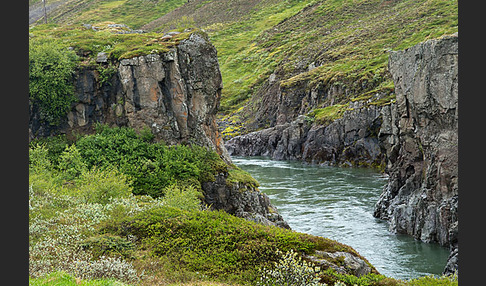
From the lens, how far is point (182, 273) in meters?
13.1

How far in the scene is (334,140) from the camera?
71.3m

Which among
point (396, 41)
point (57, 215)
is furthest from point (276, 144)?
point (57, 215)

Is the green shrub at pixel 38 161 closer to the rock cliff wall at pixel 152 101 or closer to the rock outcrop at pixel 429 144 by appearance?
the rock cliff wall at pixel 152 101

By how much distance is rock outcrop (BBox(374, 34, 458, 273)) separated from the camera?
101 feet

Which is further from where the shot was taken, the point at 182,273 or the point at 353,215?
the point at 353,215

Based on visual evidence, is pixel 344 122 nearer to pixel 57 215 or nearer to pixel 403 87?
pixel 403 87

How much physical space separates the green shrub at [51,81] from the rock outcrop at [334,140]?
46651 mm

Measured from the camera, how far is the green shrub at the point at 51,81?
1219 inches

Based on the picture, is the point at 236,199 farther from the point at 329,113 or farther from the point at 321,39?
the point at 321,39

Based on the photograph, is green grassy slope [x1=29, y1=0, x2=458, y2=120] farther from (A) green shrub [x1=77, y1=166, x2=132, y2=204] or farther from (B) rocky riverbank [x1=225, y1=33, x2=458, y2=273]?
(A) green shrub [x1=77, y1=166, x2=132, y2=204]

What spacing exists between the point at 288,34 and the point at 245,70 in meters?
23.8

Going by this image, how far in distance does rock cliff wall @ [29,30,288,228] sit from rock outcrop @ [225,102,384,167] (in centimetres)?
3798

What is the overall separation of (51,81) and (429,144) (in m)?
29.2

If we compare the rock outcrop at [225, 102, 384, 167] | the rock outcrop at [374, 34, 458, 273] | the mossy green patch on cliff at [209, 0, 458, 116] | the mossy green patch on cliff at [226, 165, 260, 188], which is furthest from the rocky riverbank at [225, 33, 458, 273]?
the mossy green patch on cliff at [209, 0, 458, 116]
